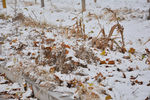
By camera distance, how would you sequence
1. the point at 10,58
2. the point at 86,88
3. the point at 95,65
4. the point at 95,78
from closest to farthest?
the point at 86,88 < the point at 95,78 < the point at 95,65 < the point at 10,58

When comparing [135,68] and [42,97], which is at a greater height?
[135,68]

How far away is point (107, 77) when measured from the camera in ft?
5.73

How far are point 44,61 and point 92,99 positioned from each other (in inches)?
42.9

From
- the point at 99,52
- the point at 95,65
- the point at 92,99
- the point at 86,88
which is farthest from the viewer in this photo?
the point at 99,52

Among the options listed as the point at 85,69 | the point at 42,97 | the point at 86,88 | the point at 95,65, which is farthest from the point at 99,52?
the point at 42,97

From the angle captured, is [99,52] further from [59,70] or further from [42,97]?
[42,97]

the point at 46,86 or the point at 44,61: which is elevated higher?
the point at 44,61

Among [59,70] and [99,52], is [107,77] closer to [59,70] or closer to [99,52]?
[59,70]

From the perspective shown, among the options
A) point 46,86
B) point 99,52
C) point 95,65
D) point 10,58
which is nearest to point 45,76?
point 46,86

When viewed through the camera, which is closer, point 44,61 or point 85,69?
point 85,69

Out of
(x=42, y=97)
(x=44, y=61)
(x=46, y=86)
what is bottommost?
(x=42, y=97)

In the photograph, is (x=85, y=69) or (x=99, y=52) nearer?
(x=85, y=69)

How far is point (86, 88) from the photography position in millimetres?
1498

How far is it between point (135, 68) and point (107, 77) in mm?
493
